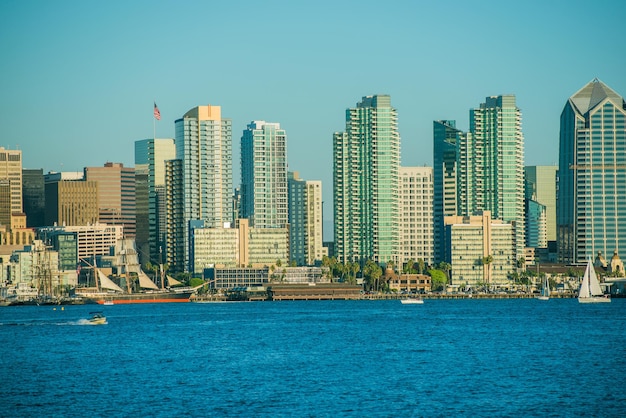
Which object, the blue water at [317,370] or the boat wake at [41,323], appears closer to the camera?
the blue water at [317,370]

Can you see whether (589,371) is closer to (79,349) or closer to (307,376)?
(307,376)

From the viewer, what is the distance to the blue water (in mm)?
80312

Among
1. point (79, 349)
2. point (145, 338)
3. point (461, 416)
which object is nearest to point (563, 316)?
point (145, 338)

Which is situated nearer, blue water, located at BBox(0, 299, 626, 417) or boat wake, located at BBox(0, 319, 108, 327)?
blue water, located at BBox(0, 299, 626, 417)

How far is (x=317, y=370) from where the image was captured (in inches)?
3957

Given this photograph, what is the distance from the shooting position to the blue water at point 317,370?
263ft

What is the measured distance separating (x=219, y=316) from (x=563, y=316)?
5445cm

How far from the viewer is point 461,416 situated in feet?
250

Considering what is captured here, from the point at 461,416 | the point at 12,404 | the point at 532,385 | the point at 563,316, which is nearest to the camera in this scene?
the point at 461,416

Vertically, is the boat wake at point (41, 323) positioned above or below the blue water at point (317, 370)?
below

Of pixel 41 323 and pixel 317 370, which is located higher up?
pixel 317 370

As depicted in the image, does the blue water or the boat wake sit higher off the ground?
the blue water

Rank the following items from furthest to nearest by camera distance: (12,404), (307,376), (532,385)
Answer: (307,376), (532,385), (12,404)

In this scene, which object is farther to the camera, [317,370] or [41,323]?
[41,323]
